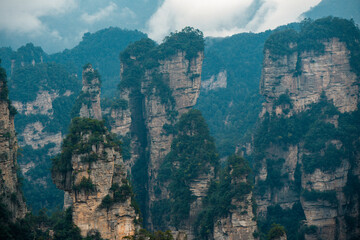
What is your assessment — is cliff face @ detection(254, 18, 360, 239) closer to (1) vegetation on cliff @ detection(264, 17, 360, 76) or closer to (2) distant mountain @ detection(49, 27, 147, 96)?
(1) vegetation on cliff @ detection(264, 17, 360, 76)

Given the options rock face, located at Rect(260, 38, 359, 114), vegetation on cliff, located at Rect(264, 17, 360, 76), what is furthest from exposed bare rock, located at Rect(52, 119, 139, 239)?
vegetation on cliff, located at Rect(264, 17, 360, 76)

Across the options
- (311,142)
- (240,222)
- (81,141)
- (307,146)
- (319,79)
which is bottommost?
(240,222)

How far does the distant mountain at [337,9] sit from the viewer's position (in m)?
90.3

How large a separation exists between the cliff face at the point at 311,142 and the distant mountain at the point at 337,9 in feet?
114

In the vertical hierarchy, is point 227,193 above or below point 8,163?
below

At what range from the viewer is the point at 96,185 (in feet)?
112

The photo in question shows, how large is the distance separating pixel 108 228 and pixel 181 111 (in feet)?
93.6

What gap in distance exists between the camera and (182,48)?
6084 cm

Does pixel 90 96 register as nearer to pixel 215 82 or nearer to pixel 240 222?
pixel 240 222

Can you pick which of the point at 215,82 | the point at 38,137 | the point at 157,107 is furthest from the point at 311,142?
the point at 215,82

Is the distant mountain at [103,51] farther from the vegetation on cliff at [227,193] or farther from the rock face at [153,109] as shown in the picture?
the vegetation on cliff at [227,193]

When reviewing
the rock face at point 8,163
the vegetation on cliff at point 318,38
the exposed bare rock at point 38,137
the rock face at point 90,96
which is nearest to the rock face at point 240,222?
the rock face at point 8,163

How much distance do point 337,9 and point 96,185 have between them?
2949 inches

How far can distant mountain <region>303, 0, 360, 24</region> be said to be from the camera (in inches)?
3556
